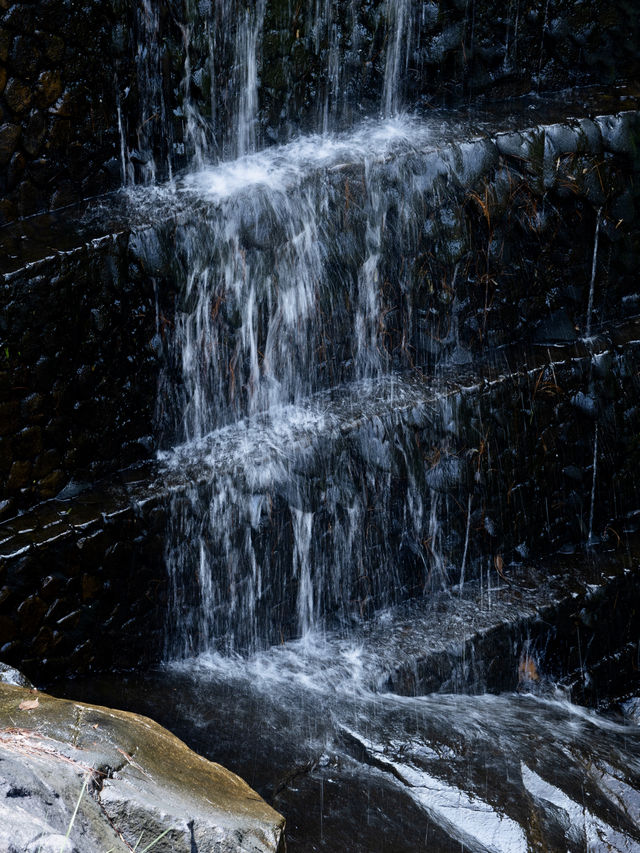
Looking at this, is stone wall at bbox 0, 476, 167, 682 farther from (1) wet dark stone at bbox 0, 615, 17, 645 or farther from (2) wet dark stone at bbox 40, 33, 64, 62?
(2) wet dark stone at bbox 40, 33, 64, 62

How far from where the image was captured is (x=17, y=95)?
4199mm

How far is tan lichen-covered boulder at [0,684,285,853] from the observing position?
196 cm

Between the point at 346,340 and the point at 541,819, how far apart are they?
2.58 metres

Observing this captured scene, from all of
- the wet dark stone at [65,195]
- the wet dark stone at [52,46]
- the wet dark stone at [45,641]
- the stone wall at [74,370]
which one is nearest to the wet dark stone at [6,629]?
the wet dark stone at [45,641]

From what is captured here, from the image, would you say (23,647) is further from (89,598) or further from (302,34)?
(302,34)

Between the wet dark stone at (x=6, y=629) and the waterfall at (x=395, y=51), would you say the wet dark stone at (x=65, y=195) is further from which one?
the waterfall at (x=395, y=51)

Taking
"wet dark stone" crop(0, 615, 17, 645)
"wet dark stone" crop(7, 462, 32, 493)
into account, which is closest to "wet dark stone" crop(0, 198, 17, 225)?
"wet dark stone" crop(7, 462, 32, 493)

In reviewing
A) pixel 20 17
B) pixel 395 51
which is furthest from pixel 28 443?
pixel 395 51

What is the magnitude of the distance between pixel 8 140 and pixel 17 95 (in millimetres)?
200

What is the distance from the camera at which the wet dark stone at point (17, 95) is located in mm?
4164


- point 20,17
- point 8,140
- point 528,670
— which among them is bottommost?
point 528,670

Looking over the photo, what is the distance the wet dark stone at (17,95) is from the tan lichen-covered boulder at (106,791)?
9.00 feet

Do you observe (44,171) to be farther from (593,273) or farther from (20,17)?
(593,273)

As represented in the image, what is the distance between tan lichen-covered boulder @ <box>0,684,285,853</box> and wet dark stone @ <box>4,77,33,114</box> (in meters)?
2.74
